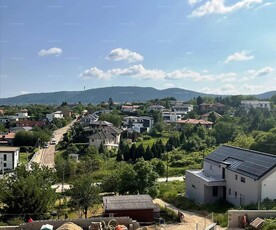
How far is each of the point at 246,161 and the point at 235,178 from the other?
45.4 inches

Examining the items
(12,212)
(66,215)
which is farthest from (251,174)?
(12,212)

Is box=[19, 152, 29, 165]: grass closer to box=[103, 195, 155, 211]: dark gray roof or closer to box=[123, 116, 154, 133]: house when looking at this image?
box=[123, 116, 154, 133]: house

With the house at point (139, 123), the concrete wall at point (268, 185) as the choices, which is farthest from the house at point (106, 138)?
the concrete wall at point (268, 185)

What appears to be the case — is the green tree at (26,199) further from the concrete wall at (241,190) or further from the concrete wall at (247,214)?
the concrete wall at (241,190)

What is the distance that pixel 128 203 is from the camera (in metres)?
18.2

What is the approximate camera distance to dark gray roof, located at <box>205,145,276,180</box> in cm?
1923

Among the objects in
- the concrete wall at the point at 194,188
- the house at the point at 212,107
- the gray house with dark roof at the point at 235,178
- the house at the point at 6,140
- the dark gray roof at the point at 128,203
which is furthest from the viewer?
the house at the point at 212,107

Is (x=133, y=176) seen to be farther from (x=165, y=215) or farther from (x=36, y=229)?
(x=36, y=229)

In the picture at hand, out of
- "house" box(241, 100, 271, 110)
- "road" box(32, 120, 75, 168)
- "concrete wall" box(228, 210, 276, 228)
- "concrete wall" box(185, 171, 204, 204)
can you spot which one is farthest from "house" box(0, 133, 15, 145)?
"house" box(241, 100, 271, 110)

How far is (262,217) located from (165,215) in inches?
221

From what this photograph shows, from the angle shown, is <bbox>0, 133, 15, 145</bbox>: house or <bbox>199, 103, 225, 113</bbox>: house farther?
<bbox>199, 103, 225, 113</bbox>: house

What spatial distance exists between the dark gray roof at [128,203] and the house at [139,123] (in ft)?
153

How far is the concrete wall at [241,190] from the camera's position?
19.0m

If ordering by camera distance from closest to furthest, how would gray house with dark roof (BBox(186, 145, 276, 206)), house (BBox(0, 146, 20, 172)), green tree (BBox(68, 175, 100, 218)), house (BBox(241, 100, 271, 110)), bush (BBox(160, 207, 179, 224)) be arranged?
bush (BBox(160, 207, 179, 224)), gray house with dark roof (BBox(186, 145, 276, 206)), green tree (BBox(68, 175, 100, 218)), house (BBox(0, 146, 20, 172)), house (BBox(241, 100, 271, 110))
